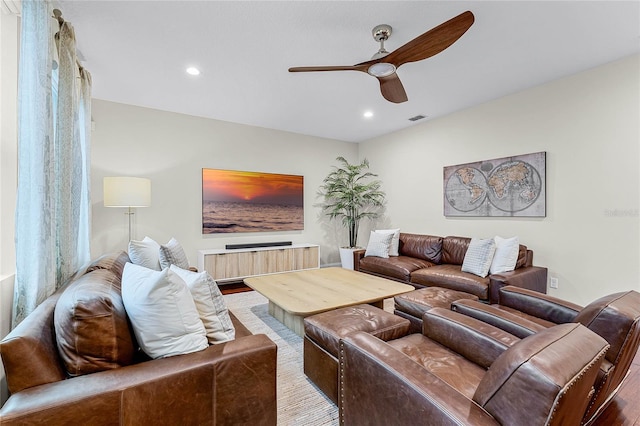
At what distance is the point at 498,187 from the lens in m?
3.77

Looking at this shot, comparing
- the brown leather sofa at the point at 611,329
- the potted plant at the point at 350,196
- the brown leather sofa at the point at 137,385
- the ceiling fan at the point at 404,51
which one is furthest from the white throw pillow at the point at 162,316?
the potted plant at the point at 350,196

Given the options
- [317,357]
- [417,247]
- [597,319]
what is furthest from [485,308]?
[417,247]

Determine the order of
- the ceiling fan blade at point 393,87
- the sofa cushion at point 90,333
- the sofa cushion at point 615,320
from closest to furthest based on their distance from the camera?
the sofa cushion at point 90,333
the sofa cushion at point 615,320
the ceiling fan blade at point 393,87

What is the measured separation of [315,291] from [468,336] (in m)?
1.48

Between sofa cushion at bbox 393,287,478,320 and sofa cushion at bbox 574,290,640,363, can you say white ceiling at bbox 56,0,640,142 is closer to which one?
sofa cushion at bbox 574,290,640,363

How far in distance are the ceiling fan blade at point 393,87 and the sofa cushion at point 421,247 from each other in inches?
90.1

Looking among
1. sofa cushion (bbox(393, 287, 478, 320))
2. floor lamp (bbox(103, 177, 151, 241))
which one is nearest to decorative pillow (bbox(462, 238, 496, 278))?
sofa cushion (bbox(393, 287, 478, 320))

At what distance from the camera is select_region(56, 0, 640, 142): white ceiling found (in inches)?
81.7

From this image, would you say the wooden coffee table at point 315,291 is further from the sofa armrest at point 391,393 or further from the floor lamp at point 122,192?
the floor lamp at point 122,192

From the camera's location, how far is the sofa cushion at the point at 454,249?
3856 mm

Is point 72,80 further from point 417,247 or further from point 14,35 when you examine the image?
point 417,247

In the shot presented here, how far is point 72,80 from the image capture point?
1939 millimetres

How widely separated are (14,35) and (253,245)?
11.9 feet

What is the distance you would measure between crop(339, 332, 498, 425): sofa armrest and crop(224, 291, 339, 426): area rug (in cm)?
33
